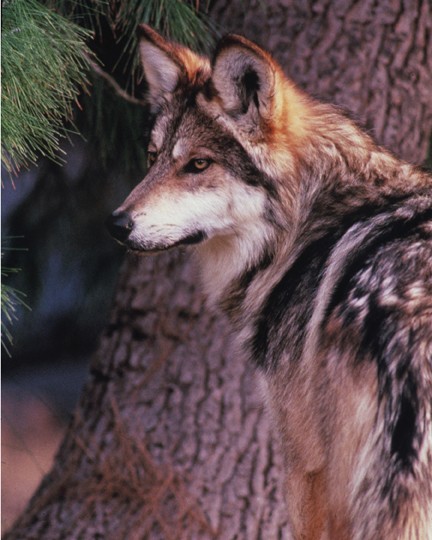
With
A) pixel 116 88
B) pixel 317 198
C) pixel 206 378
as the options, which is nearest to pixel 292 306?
pixel 317 198

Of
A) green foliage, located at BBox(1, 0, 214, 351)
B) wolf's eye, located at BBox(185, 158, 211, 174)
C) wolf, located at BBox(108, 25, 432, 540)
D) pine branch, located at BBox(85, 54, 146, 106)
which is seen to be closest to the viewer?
wolf, located at BBox(108, 25, 432, 540)

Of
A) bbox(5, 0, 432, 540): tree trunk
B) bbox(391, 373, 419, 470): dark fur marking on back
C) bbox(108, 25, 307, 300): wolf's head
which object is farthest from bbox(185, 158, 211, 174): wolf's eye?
bbox(391, 373, 419, 470): dark fur marking on back

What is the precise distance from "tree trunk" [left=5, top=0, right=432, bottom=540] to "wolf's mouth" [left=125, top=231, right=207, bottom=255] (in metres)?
1.08

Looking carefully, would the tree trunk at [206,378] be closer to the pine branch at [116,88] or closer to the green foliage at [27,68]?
the pine branch at [116,88]

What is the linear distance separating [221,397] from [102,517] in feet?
2.50

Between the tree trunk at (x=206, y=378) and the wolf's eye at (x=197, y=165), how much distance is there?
113cm

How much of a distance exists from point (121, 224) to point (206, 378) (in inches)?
51.6

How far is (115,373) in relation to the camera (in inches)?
175

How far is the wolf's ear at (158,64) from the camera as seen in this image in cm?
345

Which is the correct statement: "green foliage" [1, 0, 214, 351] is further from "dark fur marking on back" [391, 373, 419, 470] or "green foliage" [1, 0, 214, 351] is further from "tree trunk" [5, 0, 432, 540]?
"dark fur marking on back" [391, 373, 419, 470]

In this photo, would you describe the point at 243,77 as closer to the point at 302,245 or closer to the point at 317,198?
the point at 317,198

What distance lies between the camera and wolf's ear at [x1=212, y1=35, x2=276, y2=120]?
3066 millimetres

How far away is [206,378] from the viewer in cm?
432

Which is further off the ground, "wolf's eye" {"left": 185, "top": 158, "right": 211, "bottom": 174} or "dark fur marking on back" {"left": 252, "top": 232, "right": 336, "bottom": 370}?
"wolf's eye" {"left": 185, "top": 158, "right": 211, "bottom": 174}
